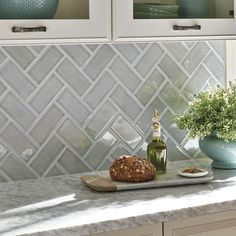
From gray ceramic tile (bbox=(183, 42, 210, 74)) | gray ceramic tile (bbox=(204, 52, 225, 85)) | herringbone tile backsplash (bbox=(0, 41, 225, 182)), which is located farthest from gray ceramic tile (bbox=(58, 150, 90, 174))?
gray ceramic tile (bbox=(204, 52, 225, 85))

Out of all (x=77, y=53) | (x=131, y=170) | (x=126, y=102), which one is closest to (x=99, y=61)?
(x=77, y=53)

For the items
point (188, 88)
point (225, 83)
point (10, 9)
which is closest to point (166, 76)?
point (188, 88)

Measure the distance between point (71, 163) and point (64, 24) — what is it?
0.71 metres

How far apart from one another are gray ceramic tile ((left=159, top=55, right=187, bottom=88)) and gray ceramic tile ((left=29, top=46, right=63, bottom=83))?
52 centimetres

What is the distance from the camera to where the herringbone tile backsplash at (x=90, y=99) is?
2773mm

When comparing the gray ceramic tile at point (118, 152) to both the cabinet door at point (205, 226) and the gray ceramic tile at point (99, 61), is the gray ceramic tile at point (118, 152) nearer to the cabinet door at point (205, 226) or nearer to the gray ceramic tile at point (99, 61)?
the gray ceramic tile at point (99, 61)

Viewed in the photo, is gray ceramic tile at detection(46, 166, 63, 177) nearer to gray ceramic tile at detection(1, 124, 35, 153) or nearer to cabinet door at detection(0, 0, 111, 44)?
gray ceramic tile at detection(1, 124, 35, 153)

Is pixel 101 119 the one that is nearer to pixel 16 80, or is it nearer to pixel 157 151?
pixel 157 151

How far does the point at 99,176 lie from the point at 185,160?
0.62m

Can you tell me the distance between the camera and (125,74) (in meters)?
2.98

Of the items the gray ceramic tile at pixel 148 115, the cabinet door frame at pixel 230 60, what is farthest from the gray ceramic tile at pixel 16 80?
the cabinet door frame at pixel 230 60

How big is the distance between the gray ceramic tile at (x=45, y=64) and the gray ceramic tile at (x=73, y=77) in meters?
0.04

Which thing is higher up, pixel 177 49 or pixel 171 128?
pixel 177 49

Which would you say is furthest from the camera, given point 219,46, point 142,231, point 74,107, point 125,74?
point 219,46
